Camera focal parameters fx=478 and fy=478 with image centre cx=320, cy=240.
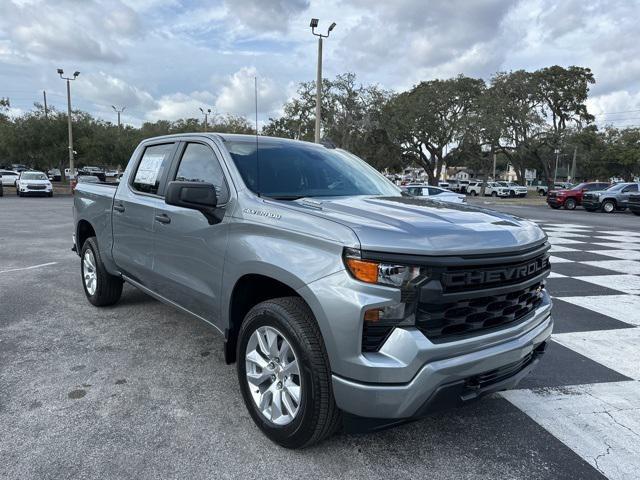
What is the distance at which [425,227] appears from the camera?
2418 millimetres

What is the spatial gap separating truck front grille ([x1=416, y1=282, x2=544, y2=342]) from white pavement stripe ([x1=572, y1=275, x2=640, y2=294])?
4743 mm

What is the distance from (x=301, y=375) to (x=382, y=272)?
0.70 m

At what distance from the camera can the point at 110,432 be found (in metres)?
2.81

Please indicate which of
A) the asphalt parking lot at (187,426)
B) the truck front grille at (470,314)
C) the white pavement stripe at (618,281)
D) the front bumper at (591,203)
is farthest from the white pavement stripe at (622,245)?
the front bumper at (591,203)

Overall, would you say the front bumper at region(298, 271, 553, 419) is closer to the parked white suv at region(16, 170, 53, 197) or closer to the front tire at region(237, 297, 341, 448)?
the front tire at region(237, 297, 341, 448)

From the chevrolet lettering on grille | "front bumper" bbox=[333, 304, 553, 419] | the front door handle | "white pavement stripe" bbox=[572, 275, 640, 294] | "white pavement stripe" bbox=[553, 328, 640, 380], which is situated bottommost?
"white pavement stripe" bbox=[553, 328, 640, 380]

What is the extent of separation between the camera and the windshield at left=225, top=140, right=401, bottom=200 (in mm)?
3293

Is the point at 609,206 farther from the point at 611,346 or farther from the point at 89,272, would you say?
the point at 89,272

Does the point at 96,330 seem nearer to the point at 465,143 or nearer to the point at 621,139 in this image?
the point at 465,143

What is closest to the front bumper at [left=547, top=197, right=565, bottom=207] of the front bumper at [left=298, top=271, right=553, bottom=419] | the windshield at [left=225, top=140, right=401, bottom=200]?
the windshield at [left=225, top=140, right=401, bottom=200]

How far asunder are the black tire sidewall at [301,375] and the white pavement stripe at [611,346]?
279cm

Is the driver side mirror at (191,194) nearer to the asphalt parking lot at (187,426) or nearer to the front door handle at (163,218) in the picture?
the front door handle at (163,218)

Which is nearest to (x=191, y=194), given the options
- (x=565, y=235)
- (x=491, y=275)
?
(x=491, y=275)

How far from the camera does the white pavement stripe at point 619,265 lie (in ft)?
25.5
